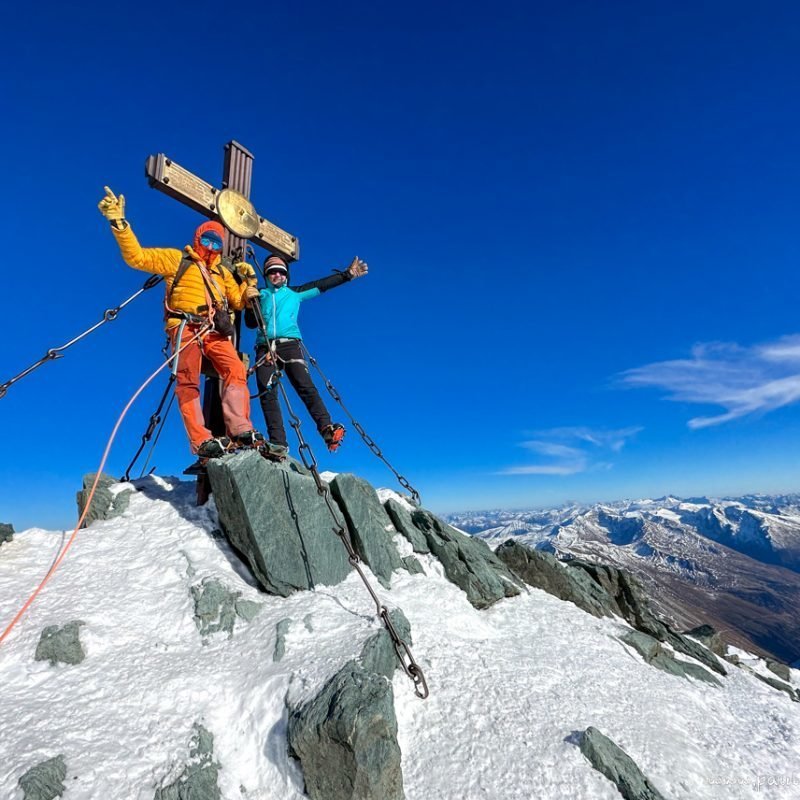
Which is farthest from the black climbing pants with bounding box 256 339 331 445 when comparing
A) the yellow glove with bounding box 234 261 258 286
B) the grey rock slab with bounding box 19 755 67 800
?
the grey rock slab with bounding box 19 755 67 800

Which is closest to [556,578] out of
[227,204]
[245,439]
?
[245,439]

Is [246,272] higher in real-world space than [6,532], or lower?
higher

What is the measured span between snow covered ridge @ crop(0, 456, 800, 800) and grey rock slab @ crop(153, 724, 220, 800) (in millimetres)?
20

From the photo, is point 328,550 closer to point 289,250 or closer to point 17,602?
point 17,602

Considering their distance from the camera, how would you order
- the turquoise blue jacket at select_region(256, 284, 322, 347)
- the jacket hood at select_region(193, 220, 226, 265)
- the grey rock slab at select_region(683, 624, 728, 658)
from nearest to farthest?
1. the jacket hood at select_region(193, 220, 226, 265)
2. the turquoise blue jacket at select_region(256, 284, 322, 347)
3. the grey rock slab at select_region(683, 624, 728, 658)

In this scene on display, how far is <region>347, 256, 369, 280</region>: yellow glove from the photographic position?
12.8 meters

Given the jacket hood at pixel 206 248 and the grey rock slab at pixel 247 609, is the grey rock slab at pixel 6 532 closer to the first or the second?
the grey rock slab at pixel 247 609

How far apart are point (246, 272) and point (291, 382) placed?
127 inches

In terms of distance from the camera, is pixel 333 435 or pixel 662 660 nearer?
pixel 662 660

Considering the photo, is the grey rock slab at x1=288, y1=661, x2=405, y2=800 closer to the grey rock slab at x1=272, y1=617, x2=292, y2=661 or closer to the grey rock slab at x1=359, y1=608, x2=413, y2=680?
the grey rock slab at x1=359, y1=608, x2=413, y2=680

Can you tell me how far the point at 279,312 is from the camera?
39.2ft

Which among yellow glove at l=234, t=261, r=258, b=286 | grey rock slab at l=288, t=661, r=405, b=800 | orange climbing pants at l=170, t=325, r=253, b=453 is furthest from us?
yellow glove at l=234, t=261, r=258, b=286

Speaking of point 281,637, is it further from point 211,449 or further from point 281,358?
point 281,358

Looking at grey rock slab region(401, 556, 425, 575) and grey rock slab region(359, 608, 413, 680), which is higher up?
grey rock slab region(401, 556, 425, 575)
